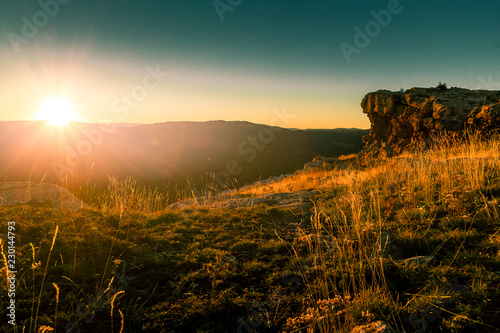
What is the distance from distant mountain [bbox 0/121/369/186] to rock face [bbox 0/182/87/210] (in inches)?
911

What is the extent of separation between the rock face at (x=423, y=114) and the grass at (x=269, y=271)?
10.3m

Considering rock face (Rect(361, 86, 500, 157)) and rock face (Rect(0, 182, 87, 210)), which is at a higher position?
rock face (Rect(361, 86, 500, 157))

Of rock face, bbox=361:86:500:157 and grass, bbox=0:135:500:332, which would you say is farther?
rock face, bbox=361:86:500:157

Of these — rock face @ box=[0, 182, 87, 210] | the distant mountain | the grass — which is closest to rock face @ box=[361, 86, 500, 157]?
the grass

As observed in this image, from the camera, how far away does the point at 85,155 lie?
5569 centimetres

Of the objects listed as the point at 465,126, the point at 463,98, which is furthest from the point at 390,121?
the point at 465,126

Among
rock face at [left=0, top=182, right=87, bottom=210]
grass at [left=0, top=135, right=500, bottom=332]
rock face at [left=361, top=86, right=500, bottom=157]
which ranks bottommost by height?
grass at [left=0, top=135, right=500, bottom=332]

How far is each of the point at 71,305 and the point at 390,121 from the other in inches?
896

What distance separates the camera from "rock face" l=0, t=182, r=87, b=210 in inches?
272

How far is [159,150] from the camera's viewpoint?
7406cm

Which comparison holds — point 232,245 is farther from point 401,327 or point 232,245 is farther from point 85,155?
point 85,155

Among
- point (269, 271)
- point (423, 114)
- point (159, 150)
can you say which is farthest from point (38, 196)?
point (159, 150)

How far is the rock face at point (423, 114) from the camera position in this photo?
47.8 ft

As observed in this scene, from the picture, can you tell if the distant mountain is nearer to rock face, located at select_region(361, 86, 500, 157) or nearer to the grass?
rock face, located at select_region(361, 86, 500, 157)
